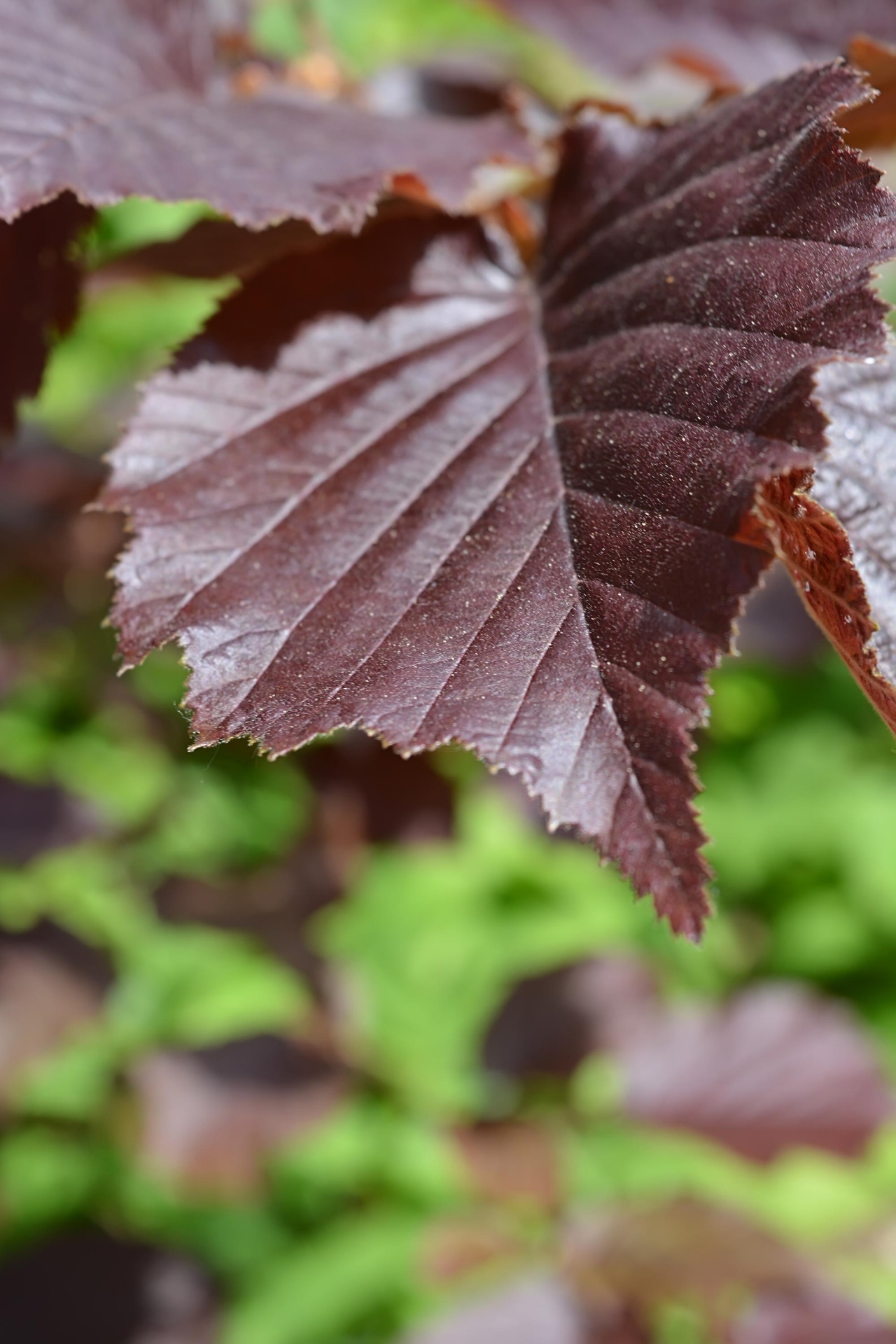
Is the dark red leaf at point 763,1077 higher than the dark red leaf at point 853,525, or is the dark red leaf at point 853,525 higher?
the dark red leaf at point 853,525

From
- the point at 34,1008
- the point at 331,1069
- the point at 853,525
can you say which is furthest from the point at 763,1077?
the point at 853,525

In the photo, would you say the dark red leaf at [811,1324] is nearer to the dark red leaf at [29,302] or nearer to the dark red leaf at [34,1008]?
the dark red leaf at [34,1008]

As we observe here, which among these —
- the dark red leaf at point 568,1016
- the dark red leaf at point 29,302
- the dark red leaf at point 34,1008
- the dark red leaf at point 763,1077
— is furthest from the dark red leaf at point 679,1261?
the dark red leaf at point 29,302

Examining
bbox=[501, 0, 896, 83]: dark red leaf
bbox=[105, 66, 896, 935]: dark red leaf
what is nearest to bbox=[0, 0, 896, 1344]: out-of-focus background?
bbox=[501, 0, 896, 83]: dark red leaf

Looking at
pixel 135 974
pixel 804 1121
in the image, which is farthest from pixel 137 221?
pixel 804 1121

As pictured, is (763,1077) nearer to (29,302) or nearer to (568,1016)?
(568,1016)

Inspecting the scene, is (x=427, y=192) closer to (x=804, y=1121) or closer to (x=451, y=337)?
(x=451, y=337)

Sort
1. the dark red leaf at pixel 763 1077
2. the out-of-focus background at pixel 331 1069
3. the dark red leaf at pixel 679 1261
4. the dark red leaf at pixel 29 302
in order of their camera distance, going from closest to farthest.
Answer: the dark red leaf at pixel 29 302 → the dark red leaf at pixel 679 1261 → the out-of-focus background at pixel 331 1069 → the dark red leaf at pixel 763 1077

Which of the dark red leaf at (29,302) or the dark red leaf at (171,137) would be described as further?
the dark red leaf at (29,302)
